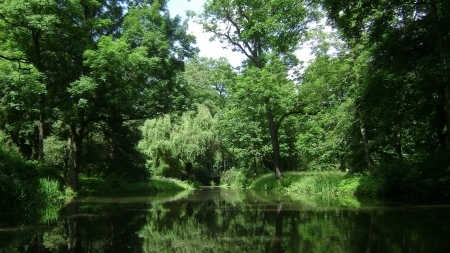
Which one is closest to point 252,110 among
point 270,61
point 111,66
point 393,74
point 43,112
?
point 270,61

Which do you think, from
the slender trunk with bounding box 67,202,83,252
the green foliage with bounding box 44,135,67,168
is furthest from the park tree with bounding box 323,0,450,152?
the green foliage with bounding box 44,135,67,168

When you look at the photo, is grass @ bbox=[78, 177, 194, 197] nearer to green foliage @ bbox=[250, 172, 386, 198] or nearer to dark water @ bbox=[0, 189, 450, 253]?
green foliage @ bbox=[250, 172, 386, 198]

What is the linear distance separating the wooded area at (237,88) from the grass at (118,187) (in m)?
0.77

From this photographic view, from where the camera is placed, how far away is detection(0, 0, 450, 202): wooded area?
980cm

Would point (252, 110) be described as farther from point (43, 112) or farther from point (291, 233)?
point (291, 233)

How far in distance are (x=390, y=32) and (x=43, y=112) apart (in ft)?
44.9

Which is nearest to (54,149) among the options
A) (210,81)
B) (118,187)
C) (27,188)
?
(118,187)

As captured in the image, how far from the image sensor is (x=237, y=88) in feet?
69.7

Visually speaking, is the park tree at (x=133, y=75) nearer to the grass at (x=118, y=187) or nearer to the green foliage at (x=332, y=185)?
the grass at (x=118, y=187)

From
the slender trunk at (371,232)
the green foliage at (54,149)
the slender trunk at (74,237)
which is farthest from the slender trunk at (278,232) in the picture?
the green foliage at (54,149)

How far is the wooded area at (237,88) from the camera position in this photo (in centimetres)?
980

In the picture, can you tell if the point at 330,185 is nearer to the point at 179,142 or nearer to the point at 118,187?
the point at 118,187

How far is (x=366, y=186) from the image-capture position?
12.8m

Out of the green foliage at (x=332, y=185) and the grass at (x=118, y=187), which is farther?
the grass at (x=118, y=187)
